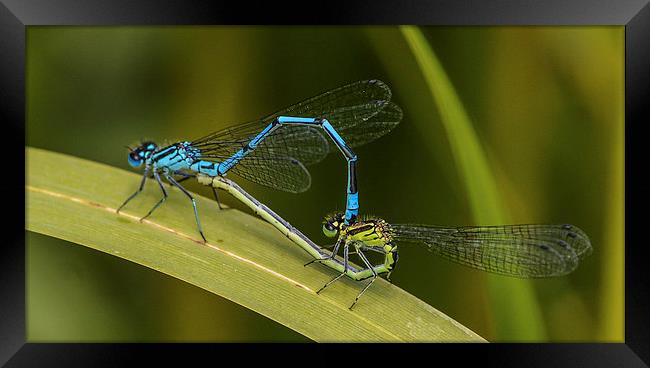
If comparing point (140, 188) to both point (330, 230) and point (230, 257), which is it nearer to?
point (230, 257)

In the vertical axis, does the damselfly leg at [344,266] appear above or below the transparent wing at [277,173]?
below

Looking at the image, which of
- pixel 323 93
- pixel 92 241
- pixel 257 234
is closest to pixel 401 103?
pixel 323 93

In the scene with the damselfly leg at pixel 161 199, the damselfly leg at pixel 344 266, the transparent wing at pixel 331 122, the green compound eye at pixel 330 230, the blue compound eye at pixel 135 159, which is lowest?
the damselfly leg at pixel 344 266

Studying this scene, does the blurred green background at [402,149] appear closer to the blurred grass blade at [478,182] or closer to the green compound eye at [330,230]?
the blurred grass blade at [478,182]

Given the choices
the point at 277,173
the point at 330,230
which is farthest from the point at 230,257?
the point at 277,173

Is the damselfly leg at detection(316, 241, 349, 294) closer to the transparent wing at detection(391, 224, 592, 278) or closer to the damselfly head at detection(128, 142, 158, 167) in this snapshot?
the transparent wing at detection(391, 224, 592, 278)

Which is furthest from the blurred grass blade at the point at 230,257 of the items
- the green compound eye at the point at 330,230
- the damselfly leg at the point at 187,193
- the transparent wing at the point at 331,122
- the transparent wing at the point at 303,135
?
the transparent wing at the point at 331,122

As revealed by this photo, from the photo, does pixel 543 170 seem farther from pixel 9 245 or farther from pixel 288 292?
pixel 9 245

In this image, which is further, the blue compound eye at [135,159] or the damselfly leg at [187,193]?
the blue compound eye at [135,159]
